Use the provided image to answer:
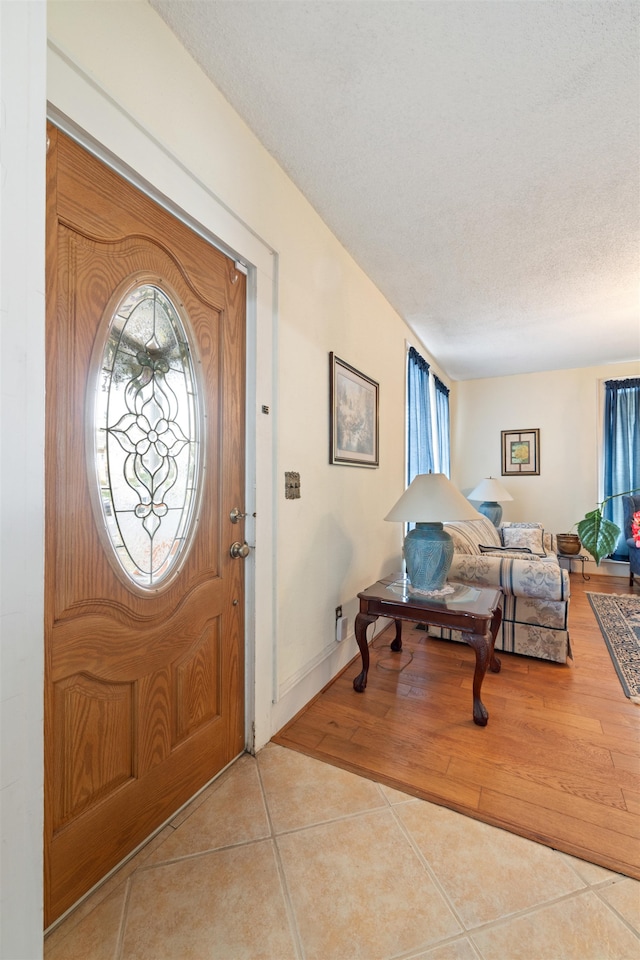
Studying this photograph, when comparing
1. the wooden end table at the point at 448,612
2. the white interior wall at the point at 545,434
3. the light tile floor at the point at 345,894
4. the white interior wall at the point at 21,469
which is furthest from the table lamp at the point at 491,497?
the white interior wall at the point at 21,469

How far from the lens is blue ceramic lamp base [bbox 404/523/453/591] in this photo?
231cm

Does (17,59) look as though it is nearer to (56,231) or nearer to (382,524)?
(56,231)

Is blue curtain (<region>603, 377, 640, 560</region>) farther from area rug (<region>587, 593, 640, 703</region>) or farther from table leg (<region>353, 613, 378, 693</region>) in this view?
table leg (<region>353, 613, 378, 693</region>)

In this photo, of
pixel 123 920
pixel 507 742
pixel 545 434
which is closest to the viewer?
pixel 123 920

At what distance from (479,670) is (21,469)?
2079 millimetres

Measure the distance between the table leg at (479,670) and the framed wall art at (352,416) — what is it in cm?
119

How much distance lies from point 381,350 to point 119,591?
2613 millimetres

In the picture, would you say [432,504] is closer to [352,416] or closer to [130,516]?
[352,416]

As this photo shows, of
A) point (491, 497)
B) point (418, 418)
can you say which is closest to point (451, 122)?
point (418, 418)

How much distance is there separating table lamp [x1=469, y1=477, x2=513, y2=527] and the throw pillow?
0.49m

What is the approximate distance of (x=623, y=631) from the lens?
3.21 metres

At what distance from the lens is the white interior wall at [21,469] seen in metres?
0.53

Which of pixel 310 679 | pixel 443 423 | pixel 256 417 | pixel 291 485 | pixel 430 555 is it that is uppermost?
pixel 443 423

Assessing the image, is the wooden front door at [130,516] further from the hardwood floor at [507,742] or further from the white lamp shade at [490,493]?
the white lamp shade at [490,493]
